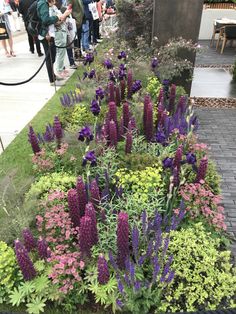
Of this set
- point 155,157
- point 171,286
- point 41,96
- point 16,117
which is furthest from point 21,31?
point 171,286

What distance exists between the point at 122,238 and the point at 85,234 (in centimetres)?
29

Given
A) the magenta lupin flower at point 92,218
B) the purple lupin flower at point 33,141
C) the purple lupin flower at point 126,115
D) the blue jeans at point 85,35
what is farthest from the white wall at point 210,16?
the magenta lupin flower at point 92,218

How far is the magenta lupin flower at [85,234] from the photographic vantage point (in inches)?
95.2

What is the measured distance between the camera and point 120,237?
2445 millimetres

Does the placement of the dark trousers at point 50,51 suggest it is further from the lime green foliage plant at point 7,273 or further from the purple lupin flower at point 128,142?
the lime green foliage plant at point 7,273

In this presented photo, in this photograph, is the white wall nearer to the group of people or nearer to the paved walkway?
the group of people

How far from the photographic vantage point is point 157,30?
272 inches

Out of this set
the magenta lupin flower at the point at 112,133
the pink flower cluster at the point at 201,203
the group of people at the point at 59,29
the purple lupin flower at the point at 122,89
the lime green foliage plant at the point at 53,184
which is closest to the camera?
the pink flower cluster at the point at 201,203

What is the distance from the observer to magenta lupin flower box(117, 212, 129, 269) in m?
2.33

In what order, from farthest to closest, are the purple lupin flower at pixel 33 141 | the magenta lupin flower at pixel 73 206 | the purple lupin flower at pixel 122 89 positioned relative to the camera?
the purple lupin flower at pixel 122 89 → the purple lupin flower at pixel 33 141 → the magenta lupin flower at pixel 73 206

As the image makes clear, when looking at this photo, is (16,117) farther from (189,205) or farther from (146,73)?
(189,205)

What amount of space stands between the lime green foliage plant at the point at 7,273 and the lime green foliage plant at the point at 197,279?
1.28 meters

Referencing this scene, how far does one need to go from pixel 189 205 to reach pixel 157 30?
192 inches

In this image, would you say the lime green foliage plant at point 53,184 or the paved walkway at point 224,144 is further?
the paved walkway at point 224,144
